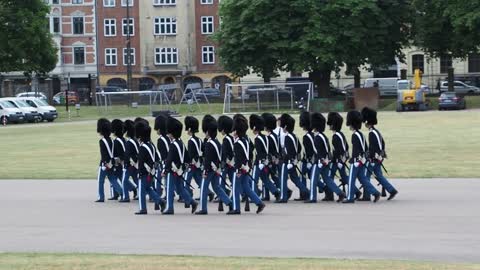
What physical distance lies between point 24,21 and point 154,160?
55.7m

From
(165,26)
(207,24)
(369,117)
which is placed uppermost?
(207,24)

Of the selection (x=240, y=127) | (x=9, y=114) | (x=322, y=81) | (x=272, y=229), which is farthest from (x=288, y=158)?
(x=322, y=81)

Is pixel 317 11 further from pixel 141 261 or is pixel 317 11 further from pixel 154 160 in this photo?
pixel 141 261

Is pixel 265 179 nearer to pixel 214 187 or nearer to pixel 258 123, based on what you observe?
pixel 258 123

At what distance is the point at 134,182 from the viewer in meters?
22.8

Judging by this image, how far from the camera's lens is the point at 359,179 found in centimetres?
2142

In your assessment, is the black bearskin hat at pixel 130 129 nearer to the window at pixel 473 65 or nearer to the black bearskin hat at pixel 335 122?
the black bearskin hat at pixel 335 122

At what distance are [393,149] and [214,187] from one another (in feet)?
56.4

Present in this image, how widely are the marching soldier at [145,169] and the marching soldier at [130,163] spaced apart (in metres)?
0.83

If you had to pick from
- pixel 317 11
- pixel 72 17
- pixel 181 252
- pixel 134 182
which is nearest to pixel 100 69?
pixel 72 17

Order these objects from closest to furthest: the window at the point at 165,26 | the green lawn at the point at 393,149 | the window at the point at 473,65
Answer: the green lawn at the point at 393,149, the window at the point at 473,65, the window at the point at 165,26

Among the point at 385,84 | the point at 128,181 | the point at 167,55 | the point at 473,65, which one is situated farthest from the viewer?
the point at 167,55

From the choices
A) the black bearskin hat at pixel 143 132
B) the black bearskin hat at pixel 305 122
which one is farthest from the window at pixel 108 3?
the black bearskin hat at pixel 143 132

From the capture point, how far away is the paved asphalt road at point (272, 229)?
15.1m
